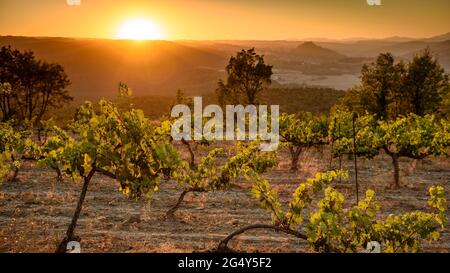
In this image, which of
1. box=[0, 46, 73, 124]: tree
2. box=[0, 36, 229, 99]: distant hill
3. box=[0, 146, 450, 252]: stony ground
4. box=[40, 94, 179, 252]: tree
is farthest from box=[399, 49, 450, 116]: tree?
box=[0, 36, 229, 99]: distant hill

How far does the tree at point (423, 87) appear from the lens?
33.2 m

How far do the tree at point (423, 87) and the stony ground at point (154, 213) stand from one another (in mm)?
13600

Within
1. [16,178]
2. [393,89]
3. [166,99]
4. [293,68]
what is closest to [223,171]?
[16,178]

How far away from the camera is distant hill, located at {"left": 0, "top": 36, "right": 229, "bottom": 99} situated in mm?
112812

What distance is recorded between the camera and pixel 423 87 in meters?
33.4

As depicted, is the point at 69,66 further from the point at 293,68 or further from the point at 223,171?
the point at 223,171

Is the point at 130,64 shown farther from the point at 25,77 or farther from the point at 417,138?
the point at 417,138

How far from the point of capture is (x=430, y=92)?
110 feet

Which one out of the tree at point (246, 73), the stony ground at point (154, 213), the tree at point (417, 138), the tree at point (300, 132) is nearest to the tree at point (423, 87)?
the tree at point (246, 73)

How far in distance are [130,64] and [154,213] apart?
409 ft

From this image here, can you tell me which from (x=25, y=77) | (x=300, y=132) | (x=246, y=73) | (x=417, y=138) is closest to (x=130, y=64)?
(x=246, y=73)

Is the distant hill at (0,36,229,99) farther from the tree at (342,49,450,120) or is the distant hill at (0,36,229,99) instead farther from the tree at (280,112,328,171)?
the tree at (280,112,328,171)

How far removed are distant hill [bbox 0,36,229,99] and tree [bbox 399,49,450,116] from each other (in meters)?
72.3

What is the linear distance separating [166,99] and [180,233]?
58480 mm
